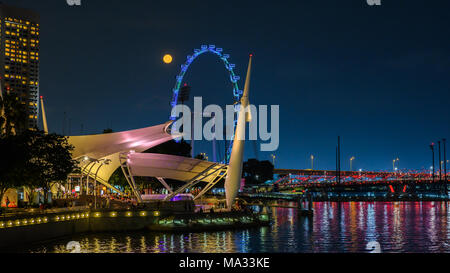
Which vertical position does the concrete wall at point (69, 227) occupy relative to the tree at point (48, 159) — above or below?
below

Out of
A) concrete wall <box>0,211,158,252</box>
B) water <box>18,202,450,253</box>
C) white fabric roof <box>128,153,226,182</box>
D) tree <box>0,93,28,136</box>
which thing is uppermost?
tree <box>0,93,28,136</box>

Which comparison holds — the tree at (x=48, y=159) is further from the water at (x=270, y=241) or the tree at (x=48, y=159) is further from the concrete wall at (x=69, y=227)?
the water at (x=270, y=241)

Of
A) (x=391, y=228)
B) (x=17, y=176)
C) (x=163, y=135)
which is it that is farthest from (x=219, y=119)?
(x=17, y=176)

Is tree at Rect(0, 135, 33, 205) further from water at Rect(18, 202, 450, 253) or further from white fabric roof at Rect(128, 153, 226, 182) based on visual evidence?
white fabric roof at Rect(128, 153, 226, 182)

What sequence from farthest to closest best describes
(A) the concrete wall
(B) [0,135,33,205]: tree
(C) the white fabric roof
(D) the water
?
(C) the white fabric roof → (B) [0,135,33,205]: tree → (D) the water → (A) the concrete wall

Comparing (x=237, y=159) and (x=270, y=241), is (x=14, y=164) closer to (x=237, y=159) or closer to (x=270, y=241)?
(x=270, y=241)

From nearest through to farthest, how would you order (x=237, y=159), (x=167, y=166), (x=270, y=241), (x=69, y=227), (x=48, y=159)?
(x=270, y=241) < (x=69, y=227) < (x=48, y=159) < (x=237, y=159) < (x=167, y=166)

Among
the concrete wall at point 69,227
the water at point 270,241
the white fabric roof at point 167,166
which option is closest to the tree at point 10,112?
the white fabric roof at point 167,166

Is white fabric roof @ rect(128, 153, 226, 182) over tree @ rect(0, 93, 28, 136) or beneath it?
beneath

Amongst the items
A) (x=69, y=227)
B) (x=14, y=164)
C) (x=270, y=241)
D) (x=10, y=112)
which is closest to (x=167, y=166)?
(x=10, y=112)

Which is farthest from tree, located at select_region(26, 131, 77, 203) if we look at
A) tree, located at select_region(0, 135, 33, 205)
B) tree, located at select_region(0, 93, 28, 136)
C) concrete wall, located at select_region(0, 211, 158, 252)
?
concrete wall, located at select_region(0, 211, 158, 252)

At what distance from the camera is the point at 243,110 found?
176 feet
